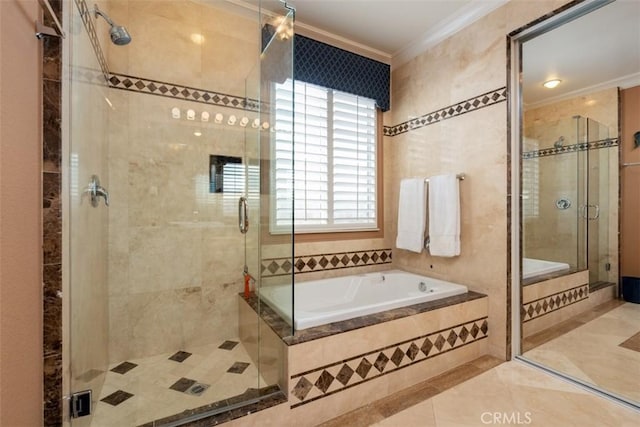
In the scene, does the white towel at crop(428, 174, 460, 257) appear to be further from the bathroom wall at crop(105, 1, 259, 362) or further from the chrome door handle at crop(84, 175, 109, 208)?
the chrome door handle at crop(84, 175, 109, 208)

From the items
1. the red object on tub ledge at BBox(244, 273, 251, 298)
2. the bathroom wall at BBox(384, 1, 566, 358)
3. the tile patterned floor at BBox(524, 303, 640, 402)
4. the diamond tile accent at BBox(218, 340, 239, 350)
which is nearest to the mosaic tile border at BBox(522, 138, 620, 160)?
the bathroom wall at BBox(384, 1, 566, 358)

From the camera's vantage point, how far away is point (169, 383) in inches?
67.7

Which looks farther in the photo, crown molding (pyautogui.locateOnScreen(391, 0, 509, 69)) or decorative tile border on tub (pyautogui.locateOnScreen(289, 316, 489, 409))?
crown molding (pyautogui.locateOnScreen(391, 0, 509, 69))

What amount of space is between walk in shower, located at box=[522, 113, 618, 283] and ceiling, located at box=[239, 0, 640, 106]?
32 cm

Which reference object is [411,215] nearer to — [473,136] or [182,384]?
[473,136]

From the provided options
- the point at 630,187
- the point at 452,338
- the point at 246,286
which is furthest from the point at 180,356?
the point at 630,187

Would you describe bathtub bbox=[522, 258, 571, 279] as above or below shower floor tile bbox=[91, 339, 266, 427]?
above

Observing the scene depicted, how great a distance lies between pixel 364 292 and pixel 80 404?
6.44 ft

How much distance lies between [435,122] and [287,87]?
4.84 feet

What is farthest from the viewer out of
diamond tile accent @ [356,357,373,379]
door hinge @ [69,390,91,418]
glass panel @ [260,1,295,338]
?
glass panel @ [260,1,295,338]

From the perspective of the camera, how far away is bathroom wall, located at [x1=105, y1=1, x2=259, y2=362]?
Result: 196cm

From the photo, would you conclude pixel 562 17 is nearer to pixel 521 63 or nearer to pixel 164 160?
pixel 521 63

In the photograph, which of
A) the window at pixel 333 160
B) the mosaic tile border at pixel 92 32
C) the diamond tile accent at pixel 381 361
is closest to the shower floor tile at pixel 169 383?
the diamond tile accent at pixel 381 361

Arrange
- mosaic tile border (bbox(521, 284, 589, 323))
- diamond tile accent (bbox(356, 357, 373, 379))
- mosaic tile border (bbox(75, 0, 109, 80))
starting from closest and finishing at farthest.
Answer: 1. mosaic tile border (bbox(75, 0, 109, 80))
2. diamond tile accent (bbox(356, 357, 373, 379))
3. mosaic tile border (bbox(521, 284, 589, 323))
